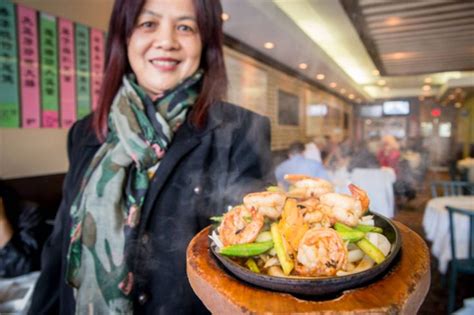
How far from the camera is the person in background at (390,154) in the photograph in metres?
0.60

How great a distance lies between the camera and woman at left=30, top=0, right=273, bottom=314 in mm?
709

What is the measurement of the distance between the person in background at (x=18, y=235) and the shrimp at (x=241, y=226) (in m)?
1.40

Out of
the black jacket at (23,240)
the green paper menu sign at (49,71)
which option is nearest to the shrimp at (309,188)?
the black jacket at (23,240)

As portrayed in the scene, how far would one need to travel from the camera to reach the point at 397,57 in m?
0.61

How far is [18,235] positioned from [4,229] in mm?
69

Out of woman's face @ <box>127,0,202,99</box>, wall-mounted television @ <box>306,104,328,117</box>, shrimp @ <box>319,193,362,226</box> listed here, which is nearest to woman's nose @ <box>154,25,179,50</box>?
woman's face @ <box>127,0,202,99</box>

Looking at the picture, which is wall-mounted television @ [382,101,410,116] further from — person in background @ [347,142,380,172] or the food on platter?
the food on platter

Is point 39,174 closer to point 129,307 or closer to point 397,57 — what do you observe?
point 129,307

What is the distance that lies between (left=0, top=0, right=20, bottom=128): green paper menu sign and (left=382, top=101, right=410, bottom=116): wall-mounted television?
205 cm

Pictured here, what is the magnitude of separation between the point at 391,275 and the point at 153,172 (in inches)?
23.4

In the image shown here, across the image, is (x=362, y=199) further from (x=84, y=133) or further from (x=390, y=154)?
(x=84, y=133)

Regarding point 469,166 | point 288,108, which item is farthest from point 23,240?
point 469,166

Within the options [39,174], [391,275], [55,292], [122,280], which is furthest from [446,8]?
[39,174]

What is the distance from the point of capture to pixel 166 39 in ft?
2.26
